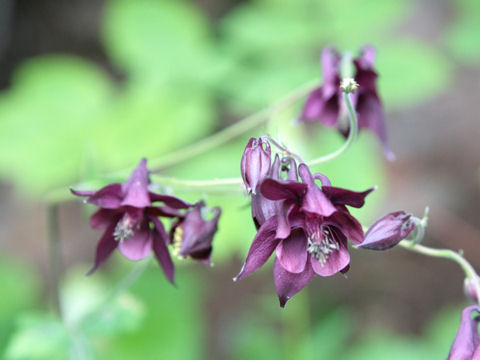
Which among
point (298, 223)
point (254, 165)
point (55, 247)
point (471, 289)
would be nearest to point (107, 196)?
point (254, 165)

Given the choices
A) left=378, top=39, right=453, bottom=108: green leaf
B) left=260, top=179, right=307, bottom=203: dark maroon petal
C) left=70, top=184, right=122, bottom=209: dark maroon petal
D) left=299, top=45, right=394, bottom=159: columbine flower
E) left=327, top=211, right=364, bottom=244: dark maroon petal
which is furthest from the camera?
left=378, top=39, right=453, bottom=108: green leaf

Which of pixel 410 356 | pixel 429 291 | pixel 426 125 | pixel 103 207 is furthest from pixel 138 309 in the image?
pixel 426 125

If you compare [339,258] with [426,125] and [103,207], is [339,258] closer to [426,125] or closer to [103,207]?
[103,207]

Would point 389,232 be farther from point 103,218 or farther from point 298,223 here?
point 103,218

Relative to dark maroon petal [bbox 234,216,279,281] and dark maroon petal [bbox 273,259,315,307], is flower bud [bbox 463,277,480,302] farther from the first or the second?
dark maroon petal [bbox 234,216,279,281]

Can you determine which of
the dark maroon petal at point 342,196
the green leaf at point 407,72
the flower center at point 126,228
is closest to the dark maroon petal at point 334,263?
the dark maroon petal at point 342,196

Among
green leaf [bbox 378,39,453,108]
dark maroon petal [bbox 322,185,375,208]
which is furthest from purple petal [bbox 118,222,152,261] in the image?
green leaf [bbox 378,39,453,108]
